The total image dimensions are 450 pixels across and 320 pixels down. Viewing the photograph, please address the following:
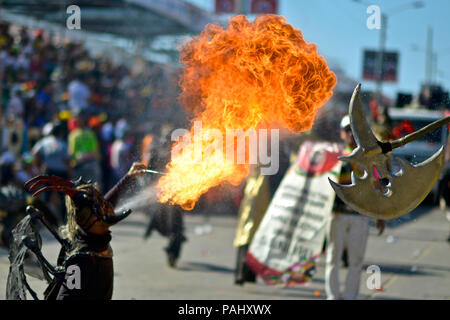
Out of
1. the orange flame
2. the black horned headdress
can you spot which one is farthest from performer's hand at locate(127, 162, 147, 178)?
the black horned headdress

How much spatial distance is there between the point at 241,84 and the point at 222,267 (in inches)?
166

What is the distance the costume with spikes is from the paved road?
0.21m

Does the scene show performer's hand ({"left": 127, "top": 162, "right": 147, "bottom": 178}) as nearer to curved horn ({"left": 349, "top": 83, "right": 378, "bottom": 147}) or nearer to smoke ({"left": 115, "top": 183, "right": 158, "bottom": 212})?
smoke ({"left": 115, "top": 183, "right": 158, "bottom": 212})

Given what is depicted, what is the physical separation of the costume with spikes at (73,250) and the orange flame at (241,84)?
22.9 inches

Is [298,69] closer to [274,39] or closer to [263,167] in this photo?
[274,39]

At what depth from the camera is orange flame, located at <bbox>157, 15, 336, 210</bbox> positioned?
15.2ft

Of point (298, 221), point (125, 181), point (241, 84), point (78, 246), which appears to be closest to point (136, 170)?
point (125, 181)

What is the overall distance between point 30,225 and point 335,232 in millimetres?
3228

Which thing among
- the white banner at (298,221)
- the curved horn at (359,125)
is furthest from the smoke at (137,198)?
the white banner at (298,221)

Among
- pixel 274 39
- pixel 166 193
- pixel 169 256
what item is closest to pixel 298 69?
pixel 274 39

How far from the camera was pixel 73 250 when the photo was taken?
4.32m

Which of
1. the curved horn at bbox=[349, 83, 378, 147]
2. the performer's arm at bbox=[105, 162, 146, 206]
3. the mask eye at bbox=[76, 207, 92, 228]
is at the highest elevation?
the curved horn at bbox=[349, 83, 378, 147]

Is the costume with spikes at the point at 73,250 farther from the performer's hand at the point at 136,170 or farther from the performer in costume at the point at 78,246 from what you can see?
the performer's hand at the point at 136,170

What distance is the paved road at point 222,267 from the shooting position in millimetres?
6847
